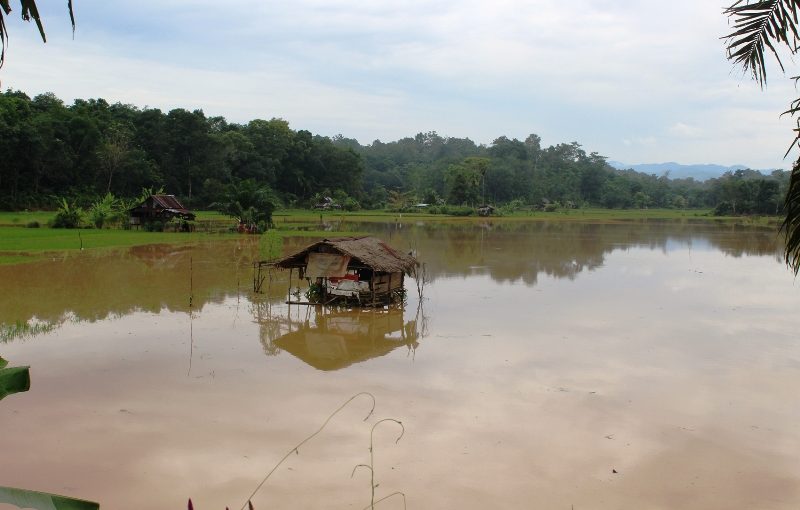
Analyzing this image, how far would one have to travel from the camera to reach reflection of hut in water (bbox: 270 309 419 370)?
12000 mm

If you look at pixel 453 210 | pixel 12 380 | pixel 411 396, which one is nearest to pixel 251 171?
pixel 453 210

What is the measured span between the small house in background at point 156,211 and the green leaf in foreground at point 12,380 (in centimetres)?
3486

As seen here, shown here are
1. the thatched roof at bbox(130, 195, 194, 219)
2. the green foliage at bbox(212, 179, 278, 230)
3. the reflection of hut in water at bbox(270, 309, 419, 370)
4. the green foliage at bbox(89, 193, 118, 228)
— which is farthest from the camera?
the thatched roof at bbox(130, 195, 194, 219)

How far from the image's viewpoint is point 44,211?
39656 mm

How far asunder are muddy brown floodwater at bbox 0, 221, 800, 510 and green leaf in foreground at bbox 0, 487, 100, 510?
186 inches

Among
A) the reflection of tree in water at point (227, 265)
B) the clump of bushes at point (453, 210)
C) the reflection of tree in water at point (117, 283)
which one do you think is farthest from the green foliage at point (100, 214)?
the clump of bushes at point (453, 210)

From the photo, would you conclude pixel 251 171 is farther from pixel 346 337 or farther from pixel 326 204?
pixel 346 337

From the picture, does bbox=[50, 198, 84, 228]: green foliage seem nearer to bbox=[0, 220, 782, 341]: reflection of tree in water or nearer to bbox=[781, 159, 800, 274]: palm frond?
bbox=[0, 220, 782, 341]: reflection of tree in water

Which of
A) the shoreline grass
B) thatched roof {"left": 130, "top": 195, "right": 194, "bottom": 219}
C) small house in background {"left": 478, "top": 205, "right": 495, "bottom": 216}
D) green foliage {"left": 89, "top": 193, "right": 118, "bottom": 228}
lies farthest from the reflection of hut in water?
small house in background {"left": 478, "top": 205, "right": 495, "bottom": 216}

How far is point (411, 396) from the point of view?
384 inches

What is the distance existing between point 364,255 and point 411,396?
19.9 ft

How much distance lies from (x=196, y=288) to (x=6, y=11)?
17563 millimetres

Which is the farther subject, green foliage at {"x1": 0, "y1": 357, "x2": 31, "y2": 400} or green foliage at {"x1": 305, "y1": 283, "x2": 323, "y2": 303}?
green foliage at {"x1": 305, "y1": 283, "x2": 323, "y2": 303}

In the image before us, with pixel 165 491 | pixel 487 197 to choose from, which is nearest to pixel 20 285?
pixel 165 491
